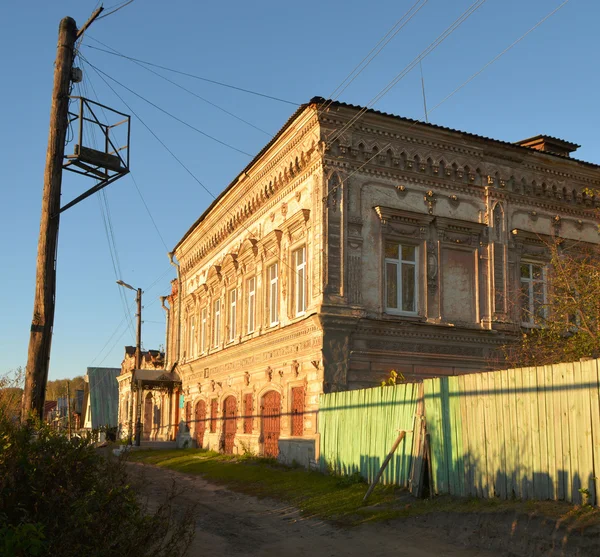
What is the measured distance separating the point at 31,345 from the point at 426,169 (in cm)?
1312

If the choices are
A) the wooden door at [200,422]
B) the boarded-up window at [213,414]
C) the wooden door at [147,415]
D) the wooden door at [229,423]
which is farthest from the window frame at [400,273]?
the wooden door at [147,415]

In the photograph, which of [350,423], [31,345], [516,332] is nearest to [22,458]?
[31,345]

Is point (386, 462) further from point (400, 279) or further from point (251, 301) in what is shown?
point (251, 301)

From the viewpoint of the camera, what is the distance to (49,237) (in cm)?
1134

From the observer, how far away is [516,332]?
68.0ft

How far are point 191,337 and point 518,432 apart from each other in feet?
78.3

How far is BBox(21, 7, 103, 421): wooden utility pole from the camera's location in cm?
1079

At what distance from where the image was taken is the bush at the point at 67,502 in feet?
19.5

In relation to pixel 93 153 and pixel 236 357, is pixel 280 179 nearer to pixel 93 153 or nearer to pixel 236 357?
pixel 236 357

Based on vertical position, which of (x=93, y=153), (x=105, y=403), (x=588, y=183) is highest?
(x=588, y=183)

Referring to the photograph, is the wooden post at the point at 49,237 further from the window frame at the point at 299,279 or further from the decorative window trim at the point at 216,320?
the decorative window trim at the point at 216,320

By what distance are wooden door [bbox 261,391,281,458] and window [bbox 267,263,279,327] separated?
2.43 meters

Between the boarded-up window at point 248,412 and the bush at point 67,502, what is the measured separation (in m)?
16.5

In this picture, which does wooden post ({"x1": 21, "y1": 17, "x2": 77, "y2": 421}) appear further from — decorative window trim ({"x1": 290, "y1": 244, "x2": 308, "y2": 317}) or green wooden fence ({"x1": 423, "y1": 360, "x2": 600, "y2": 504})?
decorative window trim ({"x1": 290, "y1": 244, "x2": 308, "y2": 317})
